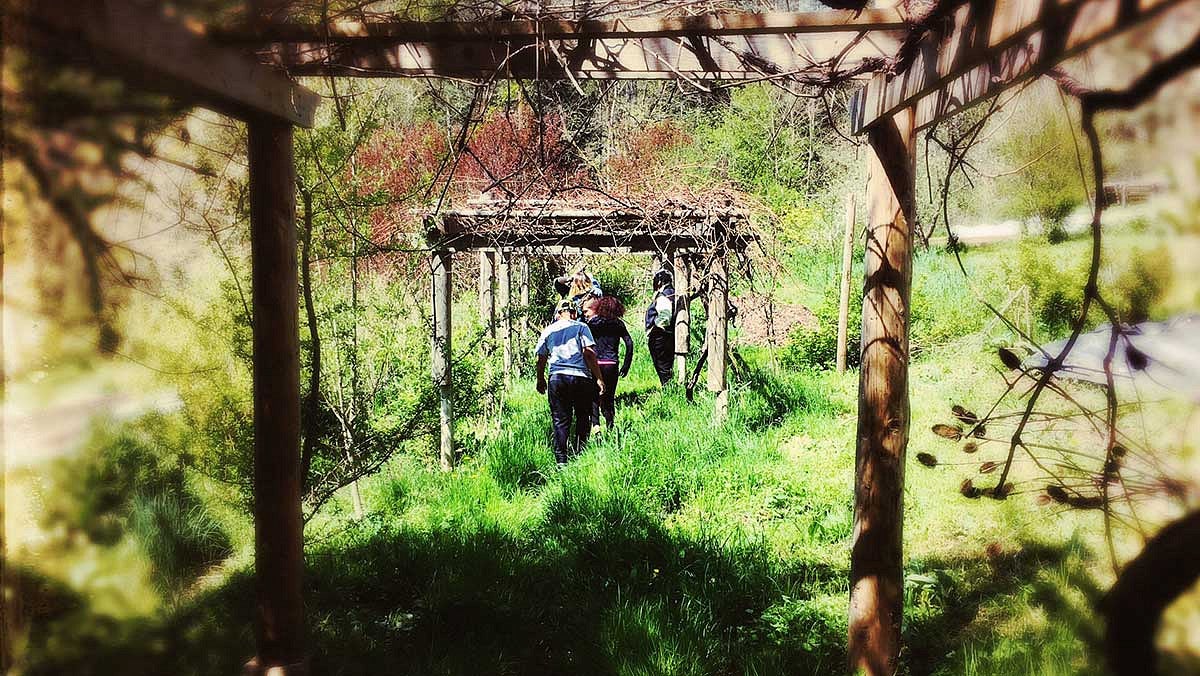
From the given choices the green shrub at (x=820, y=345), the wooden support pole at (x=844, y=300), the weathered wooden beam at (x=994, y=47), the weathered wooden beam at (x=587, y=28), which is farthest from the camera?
the green shrub at (x=820, y=345)

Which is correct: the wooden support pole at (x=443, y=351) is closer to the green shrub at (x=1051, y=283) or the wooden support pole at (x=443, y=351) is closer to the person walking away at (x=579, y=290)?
the person walking away at (x=579, y=290)

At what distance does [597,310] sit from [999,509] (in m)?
4.38

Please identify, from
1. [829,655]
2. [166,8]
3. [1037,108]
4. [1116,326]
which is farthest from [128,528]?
[1037,108]

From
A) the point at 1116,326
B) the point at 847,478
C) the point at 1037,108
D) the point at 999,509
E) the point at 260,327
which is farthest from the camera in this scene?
the point at 847,478

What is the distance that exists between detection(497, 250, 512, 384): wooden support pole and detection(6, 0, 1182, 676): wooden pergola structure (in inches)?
172

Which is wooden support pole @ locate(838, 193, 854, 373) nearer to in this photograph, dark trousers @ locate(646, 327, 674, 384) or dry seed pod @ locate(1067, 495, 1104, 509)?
dark trousers @ locate(646, 327, 674, 384)

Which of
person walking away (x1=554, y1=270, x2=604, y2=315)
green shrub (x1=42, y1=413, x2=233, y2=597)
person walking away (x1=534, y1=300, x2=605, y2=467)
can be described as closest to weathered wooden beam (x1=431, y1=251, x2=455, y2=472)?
person walking away (x1=534, y1=300, x2=605, y2=467)

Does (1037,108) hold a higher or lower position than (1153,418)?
higher

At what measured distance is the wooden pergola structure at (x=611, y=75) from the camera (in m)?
1.97

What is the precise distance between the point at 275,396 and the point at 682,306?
669 cm

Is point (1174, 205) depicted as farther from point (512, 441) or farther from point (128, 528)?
point (512, 441)

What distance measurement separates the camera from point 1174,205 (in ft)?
4.24

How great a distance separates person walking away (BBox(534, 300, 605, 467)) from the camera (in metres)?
6.80

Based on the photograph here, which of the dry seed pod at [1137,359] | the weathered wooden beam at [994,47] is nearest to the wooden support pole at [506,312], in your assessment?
the weathered wooden beam at [994,47]
